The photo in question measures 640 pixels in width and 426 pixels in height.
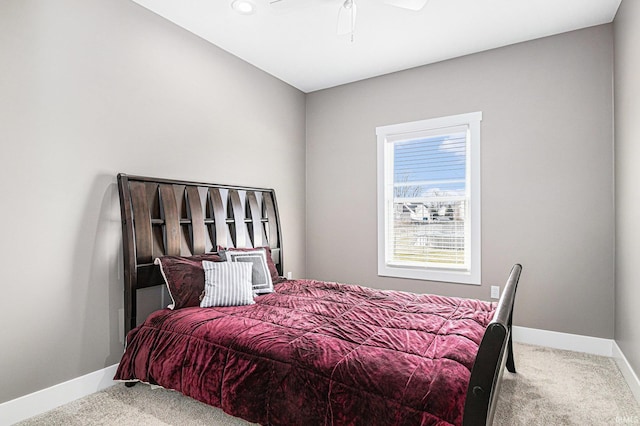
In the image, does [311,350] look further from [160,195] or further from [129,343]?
[160,195]

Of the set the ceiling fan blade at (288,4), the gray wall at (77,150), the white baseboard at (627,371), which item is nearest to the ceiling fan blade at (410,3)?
the ceiling fan blade at (288,4)

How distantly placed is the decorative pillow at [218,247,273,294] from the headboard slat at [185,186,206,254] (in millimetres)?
187

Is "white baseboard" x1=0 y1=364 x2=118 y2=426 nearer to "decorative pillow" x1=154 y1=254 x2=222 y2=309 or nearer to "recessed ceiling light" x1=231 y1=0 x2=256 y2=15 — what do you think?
"decorative pillow" x1=154 y1=254 x2=222 y2=309

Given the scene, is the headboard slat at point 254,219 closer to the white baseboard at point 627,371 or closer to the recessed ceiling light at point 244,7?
the recessed ceiling light at point 244,7

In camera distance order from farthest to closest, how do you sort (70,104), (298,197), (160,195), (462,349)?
1. (298,197)
2. (160,195)
3. (70,104)
4. (462,349)

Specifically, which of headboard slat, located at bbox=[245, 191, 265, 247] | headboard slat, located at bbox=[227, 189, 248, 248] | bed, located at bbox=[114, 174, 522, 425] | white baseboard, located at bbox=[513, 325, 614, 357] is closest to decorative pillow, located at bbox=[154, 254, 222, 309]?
bed, located at bbox=[114, 174, 522, 425]

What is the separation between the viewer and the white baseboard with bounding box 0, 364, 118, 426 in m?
2.13

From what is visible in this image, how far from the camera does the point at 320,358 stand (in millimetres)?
1777

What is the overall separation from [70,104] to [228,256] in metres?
1.56

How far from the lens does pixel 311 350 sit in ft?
6.05

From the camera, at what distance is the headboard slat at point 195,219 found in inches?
123

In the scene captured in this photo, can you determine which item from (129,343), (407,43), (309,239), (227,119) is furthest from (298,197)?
(129,343)

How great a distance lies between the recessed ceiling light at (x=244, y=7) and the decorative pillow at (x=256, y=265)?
199cm

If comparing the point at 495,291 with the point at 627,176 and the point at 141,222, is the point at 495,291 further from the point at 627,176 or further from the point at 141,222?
the point at 141,222
